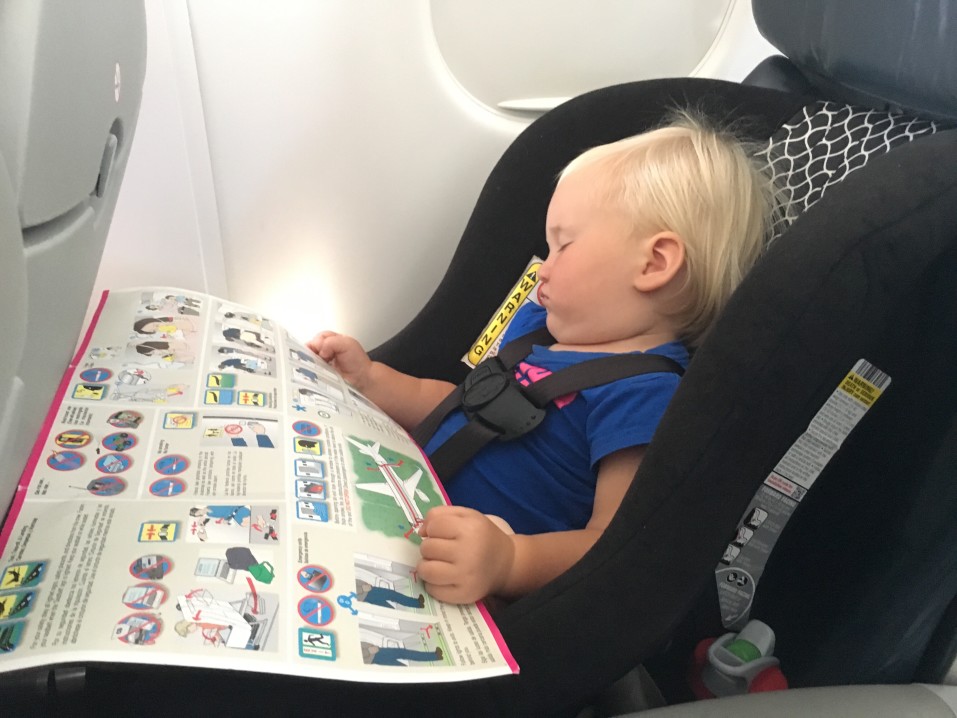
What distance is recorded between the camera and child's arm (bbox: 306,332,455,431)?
3.36 ft

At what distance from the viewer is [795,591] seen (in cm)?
81

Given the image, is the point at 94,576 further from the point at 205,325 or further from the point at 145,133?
the point at 145,133

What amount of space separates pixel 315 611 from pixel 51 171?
33 cm

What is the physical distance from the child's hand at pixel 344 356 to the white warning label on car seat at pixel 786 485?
51 centimetres

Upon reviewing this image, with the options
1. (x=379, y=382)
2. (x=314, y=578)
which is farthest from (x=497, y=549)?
(x=379, y=382)

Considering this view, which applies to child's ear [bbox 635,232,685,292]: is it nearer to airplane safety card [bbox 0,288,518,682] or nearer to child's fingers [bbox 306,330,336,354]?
airplane safety card [bbox 0,288,518,682]

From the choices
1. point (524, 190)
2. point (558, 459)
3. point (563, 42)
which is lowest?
point (558, 459)

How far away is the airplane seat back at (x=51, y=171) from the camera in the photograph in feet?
1.28

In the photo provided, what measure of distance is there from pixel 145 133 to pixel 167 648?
0.77m

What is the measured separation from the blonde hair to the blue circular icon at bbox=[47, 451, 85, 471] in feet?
1.90

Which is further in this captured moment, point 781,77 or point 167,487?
point 781,77

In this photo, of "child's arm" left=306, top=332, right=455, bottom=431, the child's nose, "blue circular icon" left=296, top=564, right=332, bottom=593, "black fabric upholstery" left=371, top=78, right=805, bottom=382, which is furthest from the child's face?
"blue circular icon" left=296, top=564, right=332, bottom=593

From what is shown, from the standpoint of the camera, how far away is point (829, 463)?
75 centimetres

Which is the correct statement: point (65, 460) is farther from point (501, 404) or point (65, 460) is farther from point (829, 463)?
point (829, 463)
